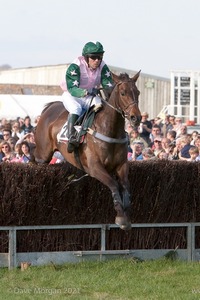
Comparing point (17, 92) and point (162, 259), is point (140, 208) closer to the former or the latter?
point (162, 259)

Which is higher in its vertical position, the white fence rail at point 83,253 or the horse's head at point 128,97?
the horse's head at point 128,97

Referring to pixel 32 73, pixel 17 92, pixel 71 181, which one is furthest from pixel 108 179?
pixel 32 73

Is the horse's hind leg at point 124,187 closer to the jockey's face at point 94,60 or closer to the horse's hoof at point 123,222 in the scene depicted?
the horse's hoof at point 123,222

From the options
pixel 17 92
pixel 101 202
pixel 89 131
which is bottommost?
pixel 101 202

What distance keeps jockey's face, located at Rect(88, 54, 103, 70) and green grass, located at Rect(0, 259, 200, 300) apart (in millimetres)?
2501

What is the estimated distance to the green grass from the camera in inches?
364

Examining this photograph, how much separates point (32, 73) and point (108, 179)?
29.7 m

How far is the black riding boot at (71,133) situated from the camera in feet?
37.1

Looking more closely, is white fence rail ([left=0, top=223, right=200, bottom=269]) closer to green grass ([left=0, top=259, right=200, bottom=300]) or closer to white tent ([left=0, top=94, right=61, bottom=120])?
green grass ([left=0, top=259, right=200, bottom=300])

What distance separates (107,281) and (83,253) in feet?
4.15

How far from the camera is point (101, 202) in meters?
11.5

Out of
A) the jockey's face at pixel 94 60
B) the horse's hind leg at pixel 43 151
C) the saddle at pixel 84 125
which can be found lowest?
the horse's hind leg at pixel 43 151

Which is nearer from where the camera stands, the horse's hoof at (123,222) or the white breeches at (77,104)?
the horse's hoof at (123,222)

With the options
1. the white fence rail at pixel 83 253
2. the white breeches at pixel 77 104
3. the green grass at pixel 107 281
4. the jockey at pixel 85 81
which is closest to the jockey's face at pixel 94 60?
the jockey at pixel 85 81
